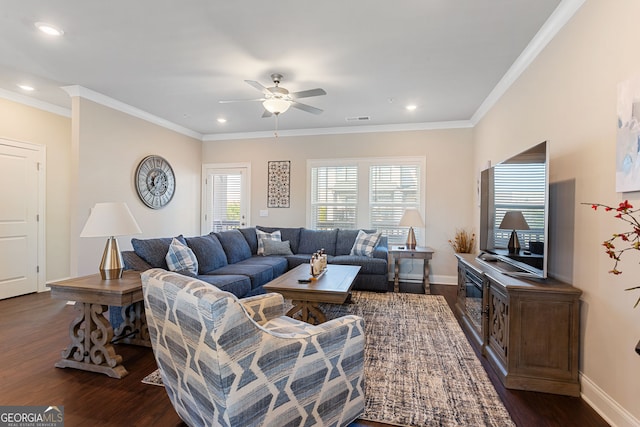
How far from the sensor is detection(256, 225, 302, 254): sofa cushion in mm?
5602

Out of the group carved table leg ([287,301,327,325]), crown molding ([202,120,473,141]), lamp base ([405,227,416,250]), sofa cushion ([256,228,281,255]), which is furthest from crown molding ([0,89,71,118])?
lamp base ([405,227,416,250])

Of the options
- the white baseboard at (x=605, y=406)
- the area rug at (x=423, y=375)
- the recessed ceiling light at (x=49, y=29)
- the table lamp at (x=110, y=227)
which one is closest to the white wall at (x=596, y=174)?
the white baseboard at (x=605, y=406)

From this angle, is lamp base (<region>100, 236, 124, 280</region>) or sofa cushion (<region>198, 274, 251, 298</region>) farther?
sofa cushion (<region>198, 274, 251, 298</region>)

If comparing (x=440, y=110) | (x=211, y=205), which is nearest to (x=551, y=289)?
(x=440, y=110)

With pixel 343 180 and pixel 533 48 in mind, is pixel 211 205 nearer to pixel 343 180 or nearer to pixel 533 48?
pixel 343 180

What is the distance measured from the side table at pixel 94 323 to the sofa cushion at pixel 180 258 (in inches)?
32.5

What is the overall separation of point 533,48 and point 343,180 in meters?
3.50

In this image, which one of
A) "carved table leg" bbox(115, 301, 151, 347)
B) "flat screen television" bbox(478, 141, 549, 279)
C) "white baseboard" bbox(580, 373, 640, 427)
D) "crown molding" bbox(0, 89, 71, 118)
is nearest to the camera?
"white baseboard" bbox(580, 373, 640, 427)

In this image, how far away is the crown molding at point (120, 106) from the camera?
13.0 ft

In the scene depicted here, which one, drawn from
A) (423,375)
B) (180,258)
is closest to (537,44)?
(423,375)

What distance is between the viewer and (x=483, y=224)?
337 centimetres

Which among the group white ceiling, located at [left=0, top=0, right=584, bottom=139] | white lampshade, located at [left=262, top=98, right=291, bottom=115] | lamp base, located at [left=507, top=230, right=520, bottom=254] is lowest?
lamp base, located at [left=507, top=230, right=520, bottom=254]

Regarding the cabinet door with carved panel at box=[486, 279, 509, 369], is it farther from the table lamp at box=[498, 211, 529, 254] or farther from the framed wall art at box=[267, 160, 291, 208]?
the framed wall art at box=[267, 160, 291, 208]

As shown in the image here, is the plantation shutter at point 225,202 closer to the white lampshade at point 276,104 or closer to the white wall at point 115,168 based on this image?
the white wall at point 115,168
